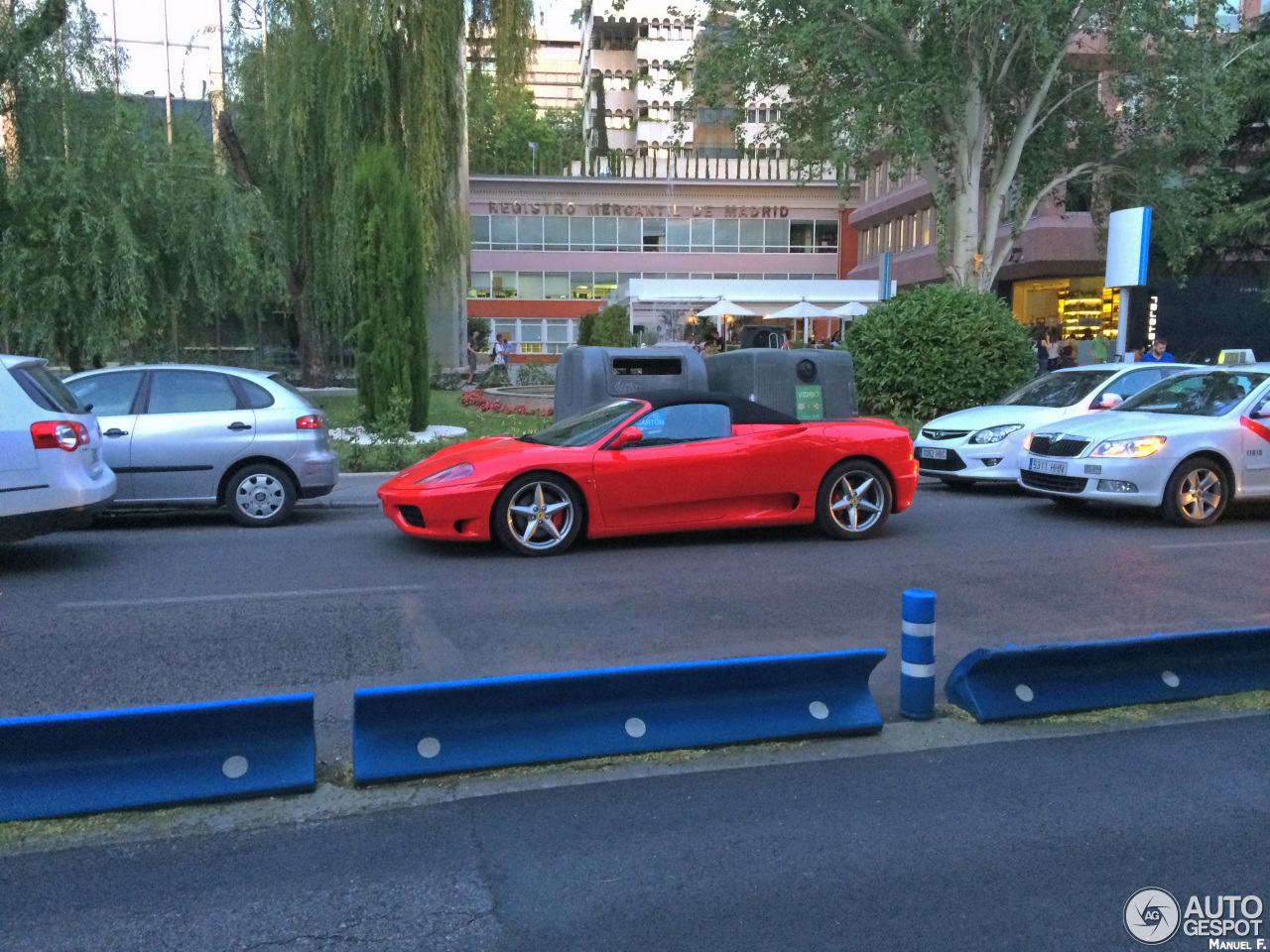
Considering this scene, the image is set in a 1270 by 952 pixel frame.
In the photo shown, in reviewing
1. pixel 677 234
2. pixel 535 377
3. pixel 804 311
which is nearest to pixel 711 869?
pixel 535 377

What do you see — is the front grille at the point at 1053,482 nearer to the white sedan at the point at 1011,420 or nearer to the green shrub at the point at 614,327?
the white sedan at the point at 1011,420

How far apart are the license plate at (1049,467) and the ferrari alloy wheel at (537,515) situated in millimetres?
4725

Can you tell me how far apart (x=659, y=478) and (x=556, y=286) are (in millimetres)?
46336

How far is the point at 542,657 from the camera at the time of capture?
6.00 metres

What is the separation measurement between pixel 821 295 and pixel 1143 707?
2844 centimetres

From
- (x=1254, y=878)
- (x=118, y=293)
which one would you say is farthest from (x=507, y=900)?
(x=118, y=293)

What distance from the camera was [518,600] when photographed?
7273 millimetres

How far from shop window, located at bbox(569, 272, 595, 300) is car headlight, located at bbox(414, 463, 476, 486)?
151 feet

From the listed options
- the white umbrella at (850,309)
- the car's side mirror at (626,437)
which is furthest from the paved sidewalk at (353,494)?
the white umbrella at (850,309)

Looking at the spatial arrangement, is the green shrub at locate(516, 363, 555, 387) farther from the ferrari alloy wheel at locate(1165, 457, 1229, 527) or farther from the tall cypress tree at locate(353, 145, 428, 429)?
the ferrari alloy wheel at locate(1165, 457, 1229, 527)

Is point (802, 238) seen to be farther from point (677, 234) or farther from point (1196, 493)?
point (1196, 493)

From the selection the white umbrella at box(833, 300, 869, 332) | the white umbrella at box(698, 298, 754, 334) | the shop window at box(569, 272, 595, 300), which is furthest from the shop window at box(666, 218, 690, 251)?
the white umbrella at box(698, 298, 754, 334)

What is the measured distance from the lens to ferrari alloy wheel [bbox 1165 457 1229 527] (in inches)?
395

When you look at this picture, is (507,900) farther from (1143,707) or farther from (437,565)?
(437,565)
